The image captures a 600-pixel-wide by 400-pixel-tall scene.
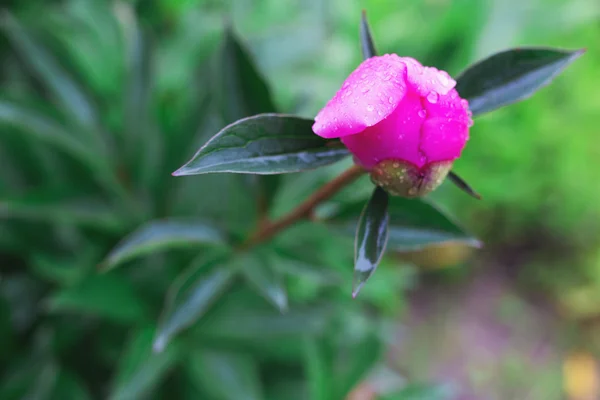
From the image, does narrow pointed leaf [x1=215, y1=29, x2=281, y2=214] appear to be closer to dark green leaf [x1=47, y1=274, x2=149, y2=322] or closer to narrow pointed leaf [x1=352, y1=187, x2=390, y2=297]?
narrow pointed leaf [x1=352, y1=187, x2=390, y2=297]

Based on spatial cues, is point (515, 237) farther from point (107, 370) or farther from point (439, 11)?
point (107, 370)

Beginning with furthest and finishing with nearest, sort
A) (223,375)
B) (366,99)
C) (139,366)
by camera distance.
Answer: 1. (223,375)
2. (139,366)
3. (366,99)

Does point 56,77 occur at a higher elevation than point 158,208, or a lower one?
higher

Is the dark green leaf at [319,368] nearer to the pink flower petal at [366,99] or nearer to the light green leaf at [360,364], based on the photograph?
the light green leaf at [360,364]

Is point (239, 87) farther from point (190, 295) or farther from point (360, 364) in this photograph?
point (360, 364)

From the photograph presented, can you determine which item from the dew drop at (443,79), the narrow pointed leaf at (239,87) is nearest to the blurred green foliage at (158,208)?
the narrow pointed leaf at (239,87)

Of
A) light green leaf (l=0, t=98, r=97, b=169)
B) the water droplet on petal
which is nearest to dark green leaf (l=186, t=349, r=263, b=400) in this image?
light green leaf (l=0, t=98, r=97, b=169)

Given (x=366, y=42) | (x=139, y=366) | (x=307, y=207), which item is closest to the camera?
(x=366, y=42)

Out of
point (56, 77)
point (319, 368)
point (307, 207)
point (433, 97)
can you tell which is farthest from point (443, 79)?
point (56, 77)
